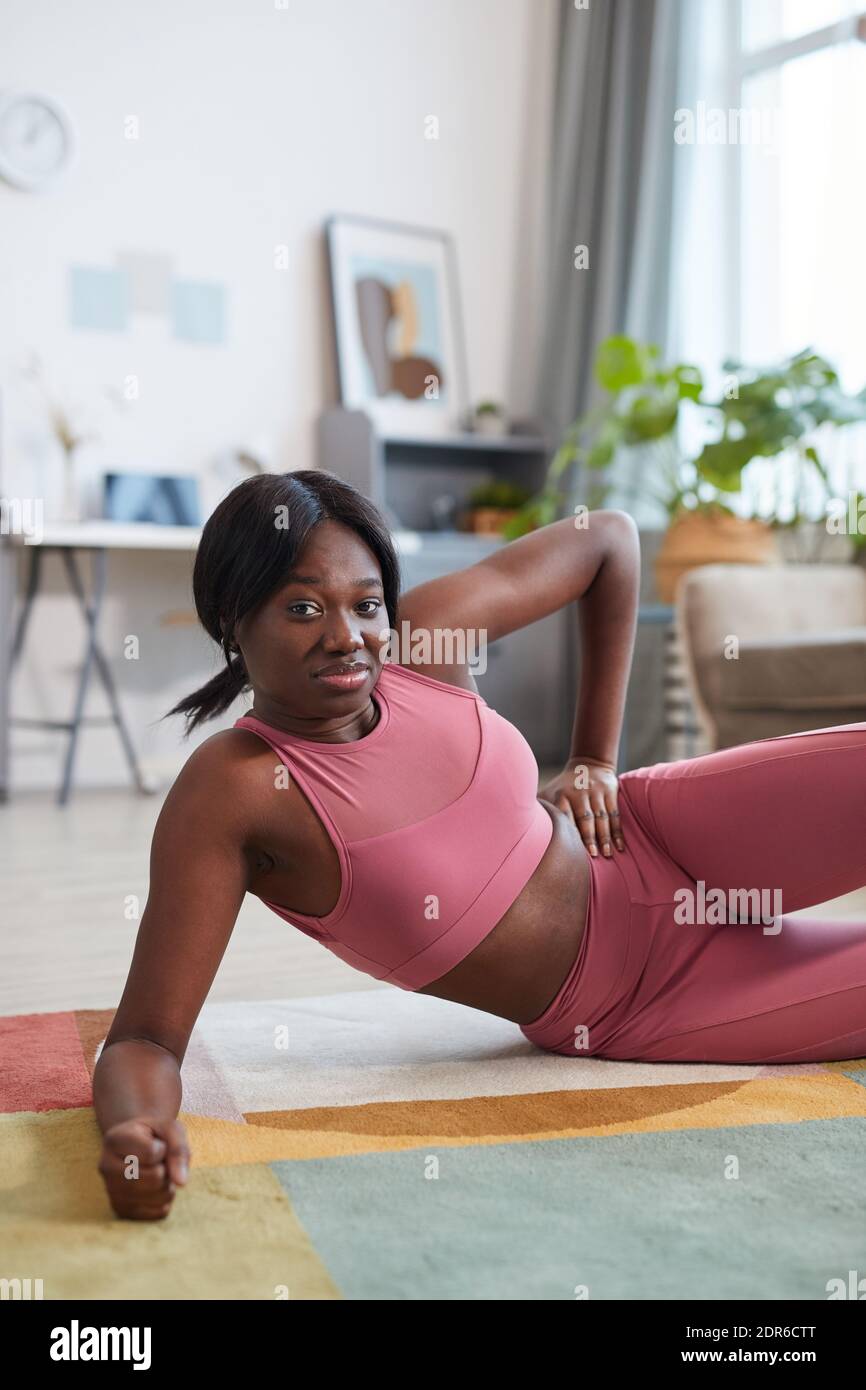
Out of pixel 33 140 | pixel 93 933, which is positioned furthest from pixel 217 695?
pixel 33 140

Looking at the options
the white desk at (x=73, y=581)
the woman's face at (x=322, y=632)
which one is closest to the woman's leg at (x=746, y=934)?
the woman's face at (x=322, y=632)

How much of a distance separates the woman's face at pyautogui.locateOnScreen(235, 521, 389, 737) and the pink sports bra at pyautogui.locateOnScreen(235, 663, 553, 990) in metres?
0.06

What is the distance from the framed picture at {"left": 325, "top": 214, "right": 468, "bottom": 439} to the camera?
491 centimetres

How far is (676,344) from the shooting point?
4.76 metres

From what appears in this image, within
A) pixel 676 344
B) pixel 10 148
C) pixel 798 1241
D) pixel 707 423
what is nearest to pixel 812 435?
pixel 707 423

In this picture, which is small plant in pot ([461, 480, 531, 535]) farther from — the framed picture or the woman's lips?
the woman's lips

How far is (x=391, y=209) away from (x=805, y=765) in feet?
13.8

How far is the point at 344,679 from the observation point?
116 centimetres

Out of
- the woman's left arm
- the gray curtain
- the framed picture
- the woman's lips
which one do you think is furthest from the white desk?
the woman's lips

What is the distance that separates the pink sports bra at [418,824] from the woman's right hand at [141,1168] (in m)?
0.28

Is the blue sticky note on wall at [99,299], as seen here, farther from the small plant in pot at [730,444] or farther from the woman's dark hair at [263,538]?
the woman's dark hair at [263,538]

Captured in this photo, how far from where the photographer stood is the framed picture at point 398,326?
16.1 ft

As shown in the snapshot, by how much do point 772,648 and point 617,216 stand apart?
2.33m
